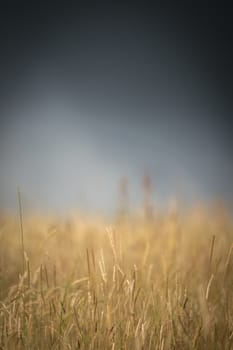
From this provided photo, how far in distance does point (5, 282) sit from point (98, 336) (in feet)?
2.23

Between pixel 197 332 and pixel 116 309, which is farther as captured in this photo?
pixel 116 309

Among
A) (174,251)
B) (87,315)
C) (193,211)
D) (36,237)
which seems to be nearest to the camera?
(87,315)

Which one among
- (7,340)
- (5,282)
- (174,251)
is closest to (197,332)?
(7,340)

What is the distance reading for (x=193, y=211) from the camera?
3.38 m

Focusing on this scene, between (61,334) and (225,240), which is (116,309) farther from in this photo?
(225,240)

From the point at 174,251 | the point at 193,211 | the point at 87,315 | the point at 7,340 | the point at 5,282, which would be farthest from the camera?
the point at 193,211

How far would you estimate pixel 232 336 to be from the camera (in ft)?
3.73

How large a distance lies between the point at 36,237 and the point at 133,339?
1.43 meters

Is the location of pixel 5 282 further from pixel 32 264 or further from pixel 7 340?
pixel 7 340

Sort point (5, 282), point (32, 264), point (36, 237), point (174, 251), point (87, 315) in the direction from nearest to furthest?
point (87, 315)
point (5, 282)
point (32, 264)
point (174, 251)
point (36, 237)

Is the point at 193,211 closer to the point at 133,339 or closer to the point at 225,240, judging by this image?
the point at 225,240

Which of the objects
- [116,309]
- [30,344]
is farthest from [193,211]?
[30,344]

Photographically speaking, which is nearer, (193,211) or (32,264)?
(32,264)

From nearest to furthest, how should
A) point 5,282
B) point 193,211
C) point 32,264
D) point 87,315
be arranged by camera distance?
point 87,315, point 5,282, point 32,264, point 193,211
